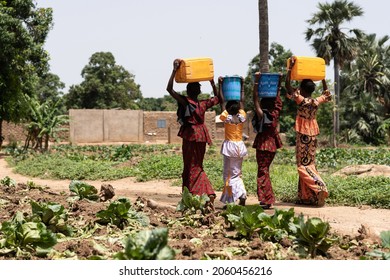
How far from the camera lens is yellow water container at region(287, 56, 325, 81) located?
27.2ft

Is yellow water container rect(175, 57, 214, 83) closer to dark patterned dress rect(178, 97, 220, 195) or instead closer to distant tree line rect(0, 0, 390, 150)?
dark patterned dress rect(178, 97, 220, 195)

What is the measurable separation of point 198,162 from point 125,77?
139 ft

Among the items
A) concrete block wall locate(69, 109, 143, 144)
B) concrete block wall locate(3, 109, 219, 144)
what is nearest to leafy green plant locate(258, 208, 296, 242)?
concrete block wall locate(3, 109, 219, 144)

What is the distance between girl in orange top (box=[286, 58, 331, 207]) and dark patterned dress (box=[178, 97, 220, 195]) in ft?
5.34

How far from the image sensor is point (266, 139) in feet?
27.2

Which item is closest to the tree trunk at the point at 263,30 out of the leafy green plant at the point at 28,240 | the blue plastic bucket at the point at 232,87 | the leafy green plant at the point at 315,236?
the blue plastic bucket at the point at 232,87

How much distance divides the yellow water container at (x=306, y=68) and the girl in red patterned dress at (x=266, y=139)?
→ 45 cm

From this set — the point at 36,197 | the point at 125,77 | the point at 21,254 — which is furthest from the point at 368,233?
the point at 125,77

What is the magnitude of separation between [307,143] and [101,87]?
37383mm

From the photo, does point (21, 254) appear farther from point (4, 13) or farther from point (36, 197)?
point (4, 13)

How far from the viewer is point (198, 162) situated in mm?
7789

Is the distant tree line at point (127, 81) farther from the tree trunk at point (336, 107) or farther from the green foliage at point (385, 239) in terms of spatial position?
→ the green foliage at point (385, 239)

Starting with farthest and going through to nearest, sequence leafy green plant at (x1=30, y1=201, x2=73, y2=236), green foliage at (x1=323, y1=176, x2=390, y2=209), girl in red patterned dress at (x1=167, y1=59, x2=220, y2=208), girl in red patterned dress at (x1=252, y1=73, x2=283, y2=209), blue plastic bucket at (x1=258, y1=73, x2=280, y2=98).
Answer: green foliage at (x1=323, y1=176, x2=390, y2=209) → girl in red patterned dress at (x1=252, y1=73, x2=283, y2=209) → blue plastic bucket at (x1=258, y1=73, x2=280, y2=98) → girl in red patterned dress at (x1=167, y1=59, x2=220, y2=208) → leafy green plant at (x1=30, y1=201, x2=73, y2=236)

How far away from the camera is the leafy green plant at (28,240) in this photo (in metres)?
4.69
